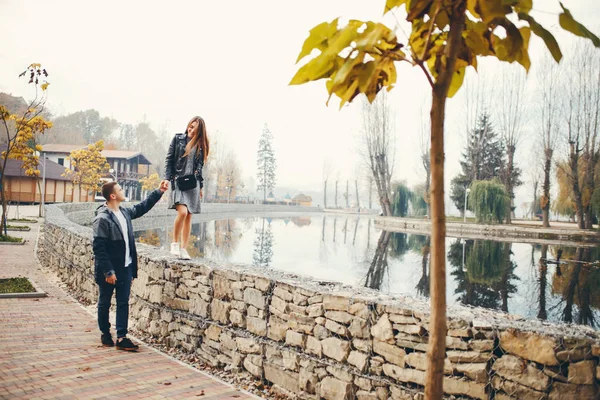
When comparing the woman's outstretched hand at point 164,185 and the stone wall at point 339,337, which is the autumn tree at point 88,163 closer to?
the stone wall at point 339,337

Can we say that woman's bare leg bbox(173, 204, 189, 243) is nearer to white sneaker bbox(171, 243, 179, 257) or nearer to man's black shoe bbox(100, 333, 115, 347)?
white sneaker bbox(171, 243, 179, 257)

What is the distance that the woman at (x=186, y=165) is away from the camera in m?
4.88

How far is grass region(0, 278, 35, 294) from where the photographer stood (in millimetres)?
6482

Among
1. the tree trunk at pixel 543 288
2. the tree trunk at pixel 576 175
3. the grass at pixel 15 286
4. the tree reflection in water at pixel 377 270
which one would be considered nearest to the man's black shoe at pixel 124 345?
the grass at pixel 15 286

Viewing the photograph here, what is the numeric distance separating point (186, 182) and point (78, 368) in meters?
2.08

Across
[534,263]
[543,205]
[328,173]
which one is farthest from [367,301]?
[328,173]

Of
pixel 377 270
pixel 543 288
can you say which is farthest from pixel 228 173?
pixel 543 288

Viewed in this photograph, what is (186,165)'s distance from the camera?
16.0 feet

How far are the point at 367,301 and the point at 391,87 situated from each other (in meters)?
1.59

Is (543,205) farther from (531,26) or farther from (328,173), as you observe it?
(328,173)

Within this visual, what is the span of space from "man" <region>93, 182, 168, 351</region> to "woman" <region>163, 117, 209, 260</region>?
62cm

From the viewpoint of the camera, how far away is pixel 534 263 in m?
15.7

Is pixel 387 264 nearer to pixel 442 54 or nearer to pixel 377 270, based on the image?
pixel 377 270

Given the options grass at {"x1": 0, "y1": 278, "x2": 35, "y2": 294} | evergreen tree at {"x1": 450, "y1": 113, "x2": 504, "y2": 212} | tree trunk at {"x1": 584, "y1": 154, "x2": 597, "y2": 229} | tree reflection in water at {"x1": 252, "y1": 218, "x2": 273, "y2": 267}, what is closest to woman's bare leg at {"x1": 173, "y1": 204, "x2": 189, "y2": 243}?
grass at {"x1": 0, "y1": 278, "x2": 35, "y2": 294}
